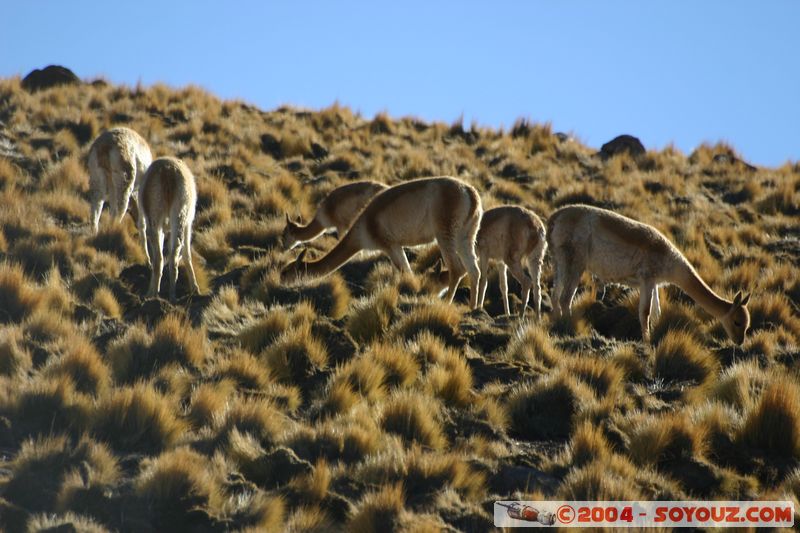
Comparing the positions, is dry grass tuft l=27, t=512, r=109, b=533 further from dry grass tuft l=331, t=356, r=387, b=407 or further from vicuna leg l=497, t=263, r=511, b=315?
vicuna leg l=497, t=263, r=511, b=315

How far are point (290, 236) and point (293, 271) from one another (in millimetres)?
2176

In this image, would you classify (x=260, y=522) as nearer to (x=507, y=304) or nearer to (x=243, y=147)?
(x=507, y=304)

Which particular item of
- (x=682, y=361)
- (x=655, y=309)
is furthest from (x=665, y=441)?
(x=655, y=309)

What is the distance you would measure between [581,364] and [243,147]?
1155cm

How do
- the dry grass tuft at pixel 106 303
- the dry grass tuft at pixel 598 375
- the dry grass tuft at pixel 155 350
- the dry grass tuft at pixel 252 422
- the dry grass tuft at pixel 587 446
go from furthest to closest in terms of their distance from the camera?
the dry grass tuft at pixel 106 303, the dry grass tuft at pixel 598 375, the dry grass tuft at pixel 155 350, the dry grass tuft at pixel 252 422, the dry grass tuft at pixel 587 446

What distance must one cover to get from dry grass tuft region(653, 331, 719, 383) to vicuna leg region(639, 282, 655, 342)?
1.94ft

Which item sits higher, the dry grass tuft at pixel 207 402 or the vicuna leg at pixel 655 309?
the vicuna leg at pixel 655 309

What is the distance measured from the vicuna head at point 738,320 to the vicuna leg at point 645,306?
34.5 inches

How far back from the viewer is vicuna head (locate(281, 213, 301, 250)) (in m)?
14.0

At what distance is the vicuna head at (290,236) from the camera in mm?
13961

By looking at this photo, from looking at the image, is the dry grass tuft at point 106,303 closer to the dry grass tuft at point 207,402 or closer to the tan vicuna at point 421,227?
the tan vicuna at point 421,227

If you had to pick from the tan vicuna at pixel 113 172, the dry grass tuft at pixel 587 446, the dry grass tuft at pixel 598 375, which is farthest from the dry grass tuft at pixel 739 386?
the tan vicuna at pixel 113 172

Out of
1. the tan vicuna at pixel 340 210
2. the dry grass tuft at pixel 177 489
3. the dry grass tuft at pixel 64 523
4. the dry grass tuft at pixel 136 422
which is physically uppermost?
the tan vicuna at pixel 340 210

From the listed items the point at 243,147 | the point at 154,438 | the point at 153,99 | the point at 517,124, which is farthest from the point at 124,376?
the point at 517,124
